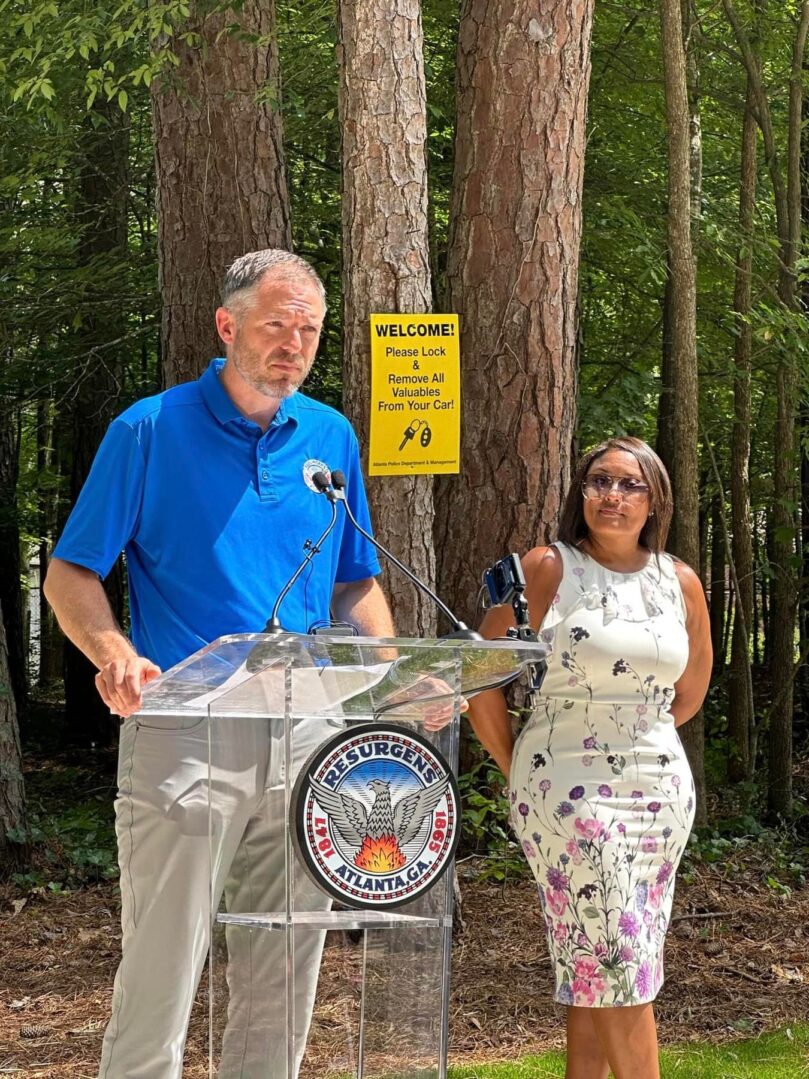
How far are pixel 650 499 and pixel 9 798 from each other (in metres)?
4.14

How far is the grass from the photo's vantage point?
13.3ft

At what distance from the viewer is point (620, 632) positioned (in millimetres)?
3137

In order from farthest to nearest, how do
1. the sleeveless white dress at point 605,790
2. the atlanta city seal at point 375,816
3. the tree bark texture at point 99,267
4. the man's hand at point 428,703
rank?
the tree bark texture at point 99,267, the sleeveless white dress at point 605,790, the man's hand at point 428,703, the atlanta city seal at point 375,816

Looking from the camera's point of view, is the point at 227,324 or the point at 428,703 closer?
the point at 428,703

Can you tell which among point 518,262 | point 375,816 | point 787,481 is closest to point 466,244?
point 518,262

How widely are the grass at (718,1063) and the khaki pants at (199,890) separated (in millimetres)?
1777

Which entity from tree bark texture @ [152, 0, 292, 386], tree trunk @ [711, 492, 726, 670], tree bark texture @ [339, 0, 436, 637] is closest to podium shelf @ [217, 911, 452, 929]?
tree bark texture @ [339, 0, 436, 637]

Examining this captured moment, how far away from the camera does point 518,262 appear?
17.3 feet

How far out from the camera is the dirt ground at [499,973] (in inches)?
173

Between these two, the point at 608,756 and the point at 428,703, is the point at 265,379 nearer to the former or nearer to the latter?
the point at 428,703

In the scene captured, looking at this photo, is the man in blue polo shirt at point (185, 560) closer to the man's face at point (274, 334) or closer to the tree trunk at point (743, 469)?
the man's face at point (274, 334)

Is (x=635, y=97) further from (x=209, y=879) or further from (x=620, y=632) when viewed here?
(x=209, y=879)

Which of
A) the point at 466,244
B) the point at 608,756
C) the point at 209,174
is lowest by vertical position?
the point at 608,756

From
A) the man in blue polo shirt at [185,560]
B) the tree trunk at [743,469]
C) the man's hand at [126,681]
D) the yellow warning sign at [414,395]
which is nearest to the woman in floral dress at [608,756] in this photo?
the man in blue polo shirt at [185,560]
